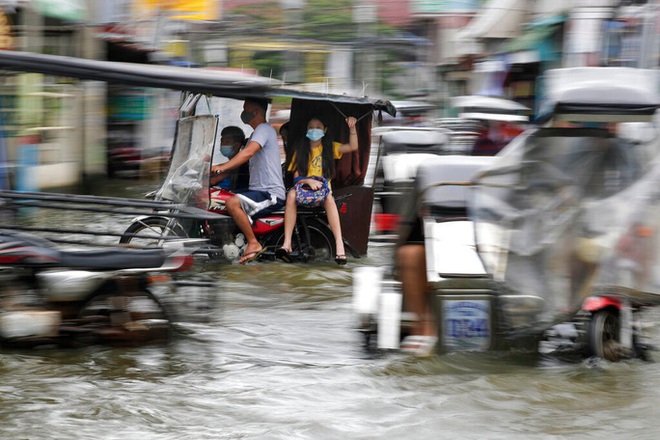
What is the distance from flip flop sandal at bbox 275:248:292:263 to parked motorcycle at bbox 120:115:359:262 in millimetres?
59

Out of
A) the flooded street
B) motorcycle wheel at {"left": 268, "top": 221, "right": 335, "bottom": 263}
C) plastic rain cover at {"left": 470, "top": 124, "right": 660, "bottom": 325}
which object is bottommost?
the flooded street

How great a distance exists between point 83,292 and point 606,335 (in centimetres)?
316

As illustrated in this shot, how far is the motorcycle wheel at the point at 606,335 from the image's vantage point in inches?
235

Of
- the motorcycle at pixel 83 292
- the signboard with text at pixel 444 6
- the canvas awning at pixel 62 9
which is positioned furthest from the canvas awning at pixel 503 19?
the motorcycle at pixel 83 292

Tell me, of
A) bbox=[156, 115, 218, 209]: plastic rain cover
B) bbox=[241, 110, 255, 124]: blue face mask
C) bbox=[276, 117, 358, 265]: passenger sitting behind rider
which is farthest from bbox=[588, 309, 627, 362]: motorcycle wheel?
bbox=[241, 110, 255, 124]: blue face mask

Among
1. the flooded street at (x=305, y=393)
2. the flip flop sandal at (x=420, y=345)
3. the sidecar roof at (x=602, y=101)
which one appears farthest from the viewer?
the flip flop sandal at (x=420, y=345)

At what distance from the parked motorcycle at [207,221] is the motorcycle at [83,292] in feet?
3.38

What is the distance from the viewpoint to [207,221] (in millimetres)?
7586

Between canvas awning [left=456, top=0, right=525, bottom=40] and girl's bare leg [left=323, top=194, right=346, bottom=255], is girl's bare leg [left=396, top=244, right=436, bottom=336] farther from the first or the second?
canvas awning [left=456, top=0, right=525, bottom=40]

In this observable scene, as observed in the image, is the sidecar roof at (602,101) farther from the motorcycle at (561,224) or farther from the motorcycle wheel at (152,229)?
the motorcycle wheel at (152,229)

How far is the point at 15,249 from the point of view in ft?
19.4

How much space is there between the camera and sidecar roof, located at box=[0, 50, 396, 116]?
21.3ft

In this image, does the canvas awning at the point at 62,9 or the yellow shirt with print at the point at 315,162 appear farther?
the canvas awning at the point at 62,9

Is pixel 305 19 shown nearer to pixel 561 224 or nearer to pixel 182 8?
pixel 182 8
